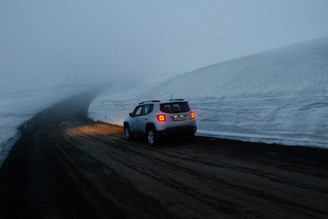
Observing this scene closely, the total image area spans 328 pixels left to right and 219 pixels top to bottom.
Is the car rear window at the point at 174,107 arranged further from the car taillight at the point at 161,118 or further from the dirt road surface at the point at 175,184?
the dirt road surface at the point at 175,184

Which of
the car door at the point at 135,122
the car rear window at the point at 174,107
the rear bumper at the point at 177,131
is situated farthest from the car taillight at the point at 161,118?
the car door at the point at 135,122

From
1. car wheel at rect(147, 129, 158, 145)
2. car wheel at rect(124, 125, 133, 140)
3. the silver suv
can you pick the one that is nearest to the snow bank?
car wheel at rect(124, 125, 133, 140)

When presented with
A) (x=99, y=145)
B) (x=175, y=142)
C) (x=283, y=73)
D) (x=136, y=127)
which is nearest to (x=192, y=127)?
(x=175, y=142)

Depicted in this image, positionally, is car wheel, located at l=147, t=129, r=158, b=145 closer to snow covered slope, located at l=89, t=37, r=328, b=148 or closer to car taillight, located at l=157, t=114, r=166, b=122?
car taillight, located at l=157, t=114, r=166, b=122

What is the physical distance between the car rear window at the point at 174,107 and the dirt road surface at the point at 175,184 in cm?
181

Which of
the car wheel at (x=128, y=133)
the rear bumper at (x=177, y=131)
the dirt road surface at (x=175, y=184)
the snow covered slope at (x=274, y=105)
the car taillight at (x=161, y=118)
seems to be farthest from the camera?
the car wheel at (x=128, y=133)

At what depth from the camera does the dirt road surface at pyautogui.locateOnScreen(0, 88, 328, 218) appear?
16.5 feet

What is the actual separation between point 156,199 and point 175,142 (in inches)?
284

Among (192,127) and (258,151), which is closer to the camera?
(258,151)

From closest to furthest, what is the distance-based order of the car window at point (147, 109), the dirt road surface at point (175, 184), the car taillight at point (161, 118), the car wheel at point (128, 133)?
the dirt road surface at point (175, 184), the car taillight at point (161, 118), the car window at point (147, 109), the car wheel at point (128, 133)

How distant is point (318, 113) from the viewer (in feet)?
38.6

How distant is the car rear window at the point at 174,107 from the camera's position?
39.4ft

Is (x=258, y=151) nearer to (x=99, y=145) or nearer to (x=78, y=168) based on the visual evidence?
(x=78, y=168)

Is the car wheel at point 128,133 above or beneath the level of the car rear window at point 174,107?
beneath
